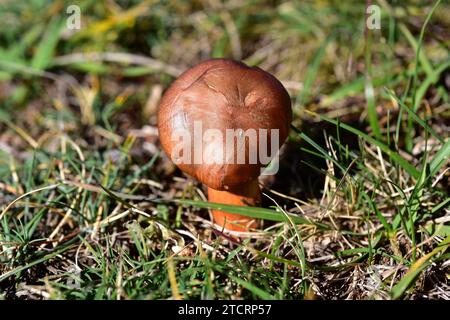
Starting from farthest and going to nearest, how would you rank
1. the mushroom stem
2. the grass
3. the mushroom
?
the mushroom stem < the grass < the mushroom

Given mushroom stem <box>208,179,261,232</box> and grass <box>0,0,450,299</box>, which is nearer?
grass <box>0,0,450,299</box>

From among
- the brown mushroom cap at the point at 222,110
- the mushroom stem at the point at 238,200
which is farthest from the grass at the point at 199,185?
the brown mushroom cap at the point at 222,110

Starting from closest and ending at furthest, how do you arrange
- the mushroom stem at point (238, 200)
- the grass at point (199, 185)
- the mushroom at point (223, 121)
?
the mushroom at point (223, 121) → the grass at point (199, 185) → the mushroom stem at point (238, 200)

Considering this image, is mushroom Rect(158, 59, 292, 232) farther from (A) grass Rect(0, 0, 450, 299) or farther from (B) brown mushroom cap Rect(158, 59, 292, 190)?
(A) grass Rect(0, 0, 450, 299)

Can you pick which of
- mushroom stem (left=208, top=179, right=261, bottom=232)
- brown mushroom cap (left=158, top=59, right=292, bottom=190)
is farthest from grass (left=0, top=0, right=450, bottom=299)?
brown mushroom cap (left=158, top=59, right=292, bottom=190)

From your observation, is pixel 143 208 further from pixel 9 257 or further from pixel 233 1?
pixel 233 1

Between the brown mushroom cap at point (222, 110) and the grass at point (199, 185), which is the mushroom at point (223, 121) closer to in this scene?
the brown mushroom cap at point (222, 110)

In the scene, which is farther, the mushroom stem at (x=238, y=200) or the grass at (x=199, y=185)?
the mushroom stem at (x=238, y=200)
